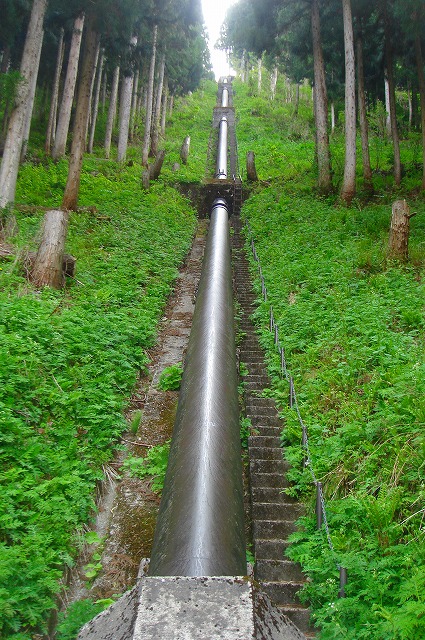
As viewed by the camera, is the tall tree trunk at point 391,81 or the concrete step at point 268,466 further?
the tall tree trunk at point 391,81

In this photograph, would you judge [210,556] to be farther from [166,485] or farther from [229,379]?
[229,379]

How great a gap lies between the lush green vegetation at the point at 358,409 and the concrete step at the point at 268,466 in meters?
0.15

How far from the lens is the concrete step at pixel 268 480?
5121mm

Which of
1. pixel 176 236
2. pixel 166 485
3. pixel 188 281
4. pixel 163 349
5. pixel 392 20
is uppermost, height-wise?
pixel 392 20

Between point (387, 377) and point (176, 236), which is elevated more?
point (176, 236)

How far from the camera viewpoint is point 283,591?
4.02 meters

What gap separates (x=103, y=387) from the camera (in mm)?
6078

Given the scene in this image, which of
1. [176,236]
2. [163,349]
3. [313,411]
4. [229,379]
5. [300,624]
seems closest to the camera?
[300,624]

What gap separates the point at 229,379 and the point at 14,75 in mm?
8959

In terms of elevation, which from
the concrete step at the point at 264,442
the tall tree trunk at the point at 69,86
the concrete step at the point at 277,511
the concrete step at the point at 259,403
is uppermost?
the tall tree trunk at the point at 69,86

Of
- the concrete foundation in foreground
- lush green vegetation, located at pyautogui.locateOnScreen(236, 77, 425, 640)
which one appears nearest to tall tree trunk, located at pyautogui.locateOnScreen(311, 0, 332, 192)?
lush green vegetation, located at pyautogui.locateOnScreen(236, 77, 425, 640)

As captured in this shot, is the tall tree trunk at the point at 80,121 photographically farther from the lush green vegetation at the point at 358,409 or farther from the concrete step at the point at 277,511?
the concrete step at the point at 277,511

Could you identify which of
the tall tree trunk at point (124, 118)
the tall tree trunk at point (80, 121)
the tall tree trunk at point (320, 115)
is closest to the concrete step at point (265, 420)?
the tall tree trunk at point (80, 121)

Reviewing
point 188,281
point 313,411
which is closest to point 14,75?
point 188,281
